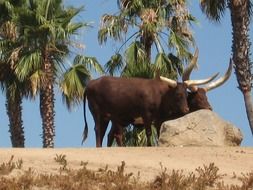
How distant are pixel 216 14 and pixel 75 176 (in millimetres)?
16364

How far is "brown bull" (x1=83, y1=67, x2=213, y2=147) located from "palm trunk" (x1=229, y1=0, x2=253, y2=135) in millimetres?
4521

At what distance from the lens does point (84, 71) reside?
29.5 metres

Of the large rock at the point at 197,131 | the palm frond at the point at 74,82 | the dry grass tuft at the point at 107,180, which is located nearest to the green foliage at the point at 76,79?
the palm frond at the point at 74,82

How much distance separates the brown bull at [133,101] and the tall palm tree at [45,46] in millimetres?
7807

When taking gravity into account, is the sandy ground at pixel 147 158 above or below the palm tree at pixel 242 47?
below

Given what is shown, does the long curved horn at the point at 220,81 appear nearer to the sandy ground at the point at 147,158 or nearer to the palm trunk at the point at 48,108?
the sandy ground at the point at 147,158

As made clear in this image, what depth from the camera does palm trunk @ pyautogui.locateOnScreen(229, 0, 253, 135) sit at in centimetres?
2533

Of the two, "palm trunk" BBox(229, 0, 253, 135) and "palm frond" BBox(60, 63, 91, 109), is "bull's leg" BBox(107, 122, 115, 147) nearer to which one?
"palm trunk" BBox(229, 0, 253, 135)

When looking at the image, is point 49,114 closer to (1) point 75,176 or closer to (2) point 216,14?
(2) point 216,14

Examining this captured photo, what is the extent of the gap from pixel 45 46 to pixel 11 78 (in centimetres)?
202

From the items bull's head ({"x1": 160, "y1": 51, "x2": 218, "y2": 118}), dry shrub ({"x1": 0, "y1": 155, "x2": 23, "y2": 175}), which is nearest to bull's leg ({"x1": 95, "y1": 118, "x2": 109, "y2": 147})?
bull's head ({"x1": 160, "y1": 51, "x2": 218, "y2": 118})

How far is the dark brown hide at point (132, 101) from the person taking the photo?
67.8ft

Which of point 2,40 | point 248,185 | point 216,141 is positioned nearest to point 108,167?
point 248,185

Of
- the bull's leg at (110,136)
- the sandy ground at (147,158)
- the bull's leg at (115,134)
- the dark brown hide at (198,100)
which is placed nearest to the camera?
the sandy ground at (147,158)
